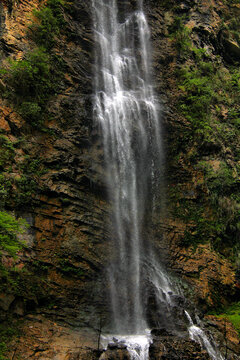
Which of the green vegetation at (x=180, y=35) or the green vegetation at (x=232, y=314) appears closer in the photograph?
the green vegetation at (x=232, y=314)

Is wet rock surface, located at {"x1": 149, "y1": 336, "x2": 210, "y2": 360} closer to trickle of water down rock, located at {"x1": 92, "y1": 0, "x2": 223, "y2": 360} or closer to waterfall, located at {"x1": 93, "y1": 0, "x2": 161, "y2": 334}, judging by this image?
trickle of water down rock, located at {"x1": 92, "y1": 0, "x2": 223, "y2": 360}

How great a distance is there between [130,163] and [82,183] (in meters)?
2.51

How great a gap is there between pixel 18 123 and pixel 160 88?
27.2 ft

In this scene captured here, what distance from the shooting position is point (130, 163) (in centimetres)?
1205

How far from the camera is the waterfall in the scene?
32.6 ft

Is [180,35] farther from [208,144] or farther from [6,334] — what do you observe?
[6,334]

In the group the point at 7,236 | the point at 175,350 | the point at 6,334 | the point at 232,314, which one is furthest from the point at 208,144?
the point at 6,334

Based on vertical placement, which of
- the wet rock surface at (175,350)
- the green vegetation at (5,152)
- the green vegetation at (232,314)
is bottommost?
the green vegetation at (232,314)

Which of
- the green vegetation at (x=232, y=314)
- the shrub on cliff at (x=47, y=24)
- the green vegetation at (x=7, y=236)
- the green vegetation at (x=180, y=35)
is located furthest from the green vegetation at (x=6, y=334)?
the green vegetation at (x=180, y=35)

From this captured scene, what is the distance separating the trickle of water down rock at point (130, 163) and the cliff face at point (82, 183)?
50 cm

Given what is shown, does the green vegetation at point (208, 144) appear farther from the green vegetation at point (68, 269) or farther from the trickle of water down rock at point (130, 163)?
the green vegetation at point (68, 269)

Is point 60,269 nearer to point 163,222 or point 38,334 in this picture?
point 38,334

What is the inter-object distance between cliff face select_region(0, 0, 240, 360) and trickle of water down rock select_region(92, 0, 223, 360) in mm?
497

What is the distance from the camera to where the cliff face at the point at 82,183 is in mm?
8367
